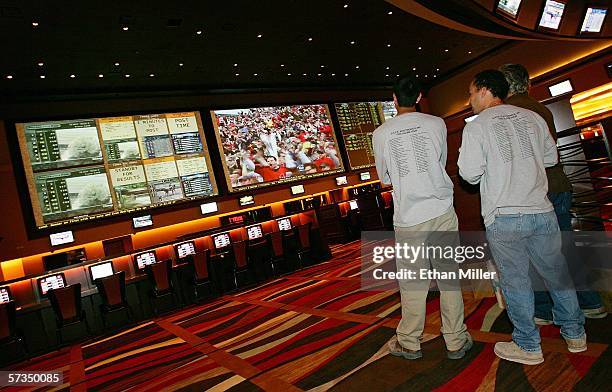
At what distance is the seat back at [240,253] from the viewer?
276 inches

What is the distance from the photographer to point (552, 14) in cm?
632

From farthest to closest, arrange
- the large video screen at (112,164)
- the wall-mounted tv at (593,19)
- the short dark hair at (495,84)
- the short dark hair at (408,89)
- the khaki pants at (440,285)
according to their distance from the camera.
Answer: the large video screen at (112,164) < the wall-mounted tv at (593,19) < the short dark hair at (408,89) < the khaki pants at (440,285) < the short dark hair at (495,84)

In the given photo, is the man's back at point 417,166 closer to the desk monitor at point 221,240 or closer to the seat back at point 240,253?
the seat back at point 240,253

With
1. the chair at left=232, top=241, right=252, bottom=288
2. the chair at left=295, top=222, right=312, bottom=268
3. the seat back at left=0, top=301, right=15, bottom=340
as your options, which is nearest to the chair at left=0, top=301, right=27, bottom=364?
the seat back at left=0, top=301, right=15, bottom=340

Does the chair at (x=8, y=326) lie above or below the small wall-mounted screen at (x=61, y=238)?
below

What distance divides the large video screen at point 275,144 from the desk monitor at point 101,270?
3.32 meters

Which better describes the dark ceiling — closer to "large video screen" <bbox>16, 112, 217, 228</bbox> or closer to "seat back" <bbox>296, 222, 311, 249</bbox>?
"large video screen" <bbox>16, 112, 217, 228</bbox>

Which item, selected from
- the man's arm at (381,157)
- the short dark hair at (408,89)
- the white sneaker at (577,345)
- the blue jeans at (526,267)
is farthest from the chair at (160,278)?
the white sneaker at (577,345)

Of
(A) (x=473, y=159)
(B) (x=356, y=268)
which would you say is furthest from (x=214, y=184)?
(A) (x=473, y=159)

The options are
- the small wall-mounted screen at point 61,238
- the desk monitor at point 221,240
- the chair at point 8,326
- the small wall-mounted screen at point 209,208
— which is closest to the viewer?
the chair at point 8,326

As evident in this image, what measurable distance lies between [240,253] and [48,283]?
2.97 metres

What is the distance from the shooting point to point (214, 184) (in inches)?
364

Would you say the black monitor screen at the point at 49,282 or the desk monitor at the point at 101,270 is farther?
the desk monitor at the point at 101,270

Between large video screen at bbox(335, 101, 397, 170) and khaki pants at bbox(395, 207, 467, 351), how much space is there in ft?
31.2
